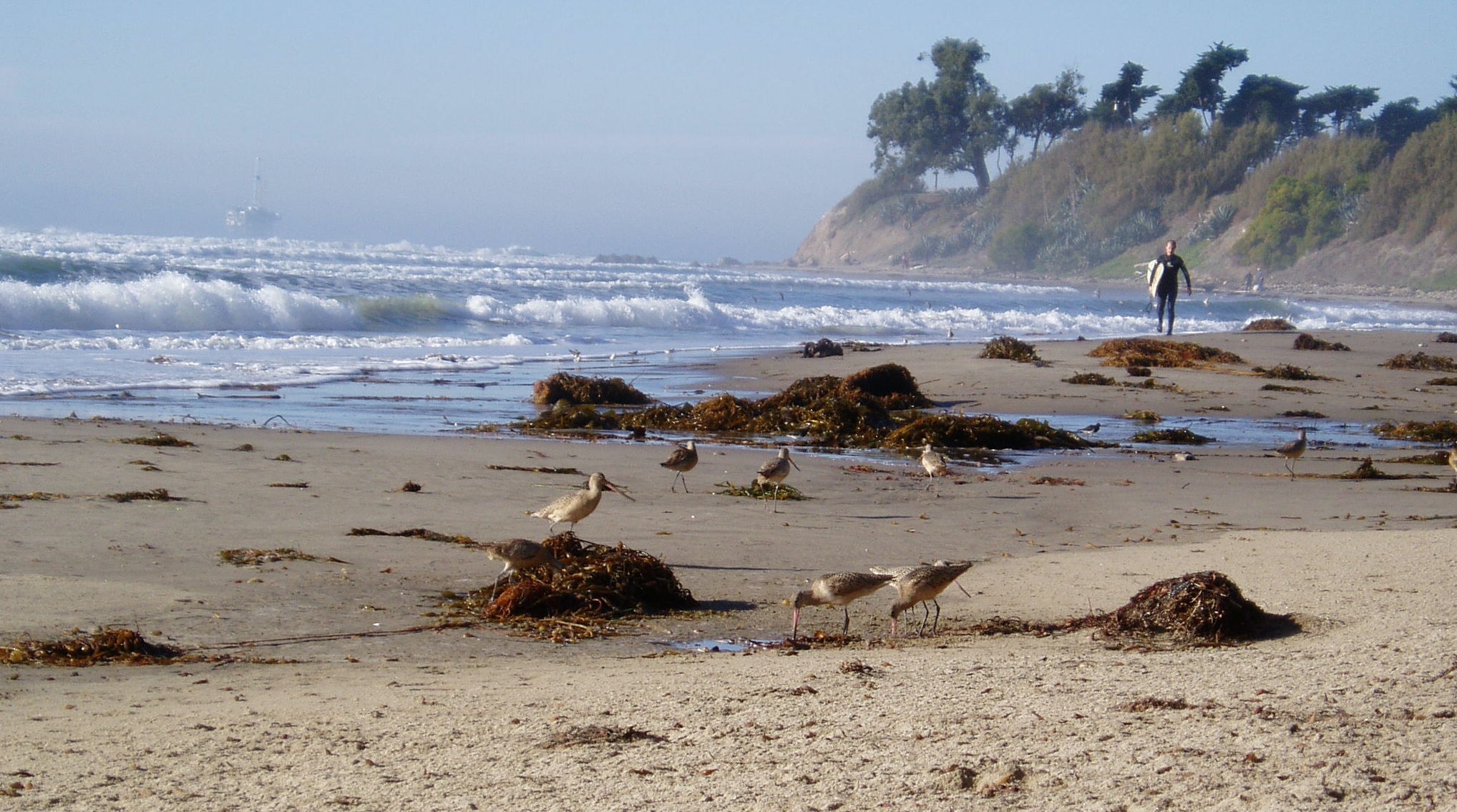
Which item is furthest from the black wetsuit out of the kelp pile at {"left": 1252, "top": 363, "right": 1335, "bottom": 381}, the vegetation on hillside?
the vegetation on hillside

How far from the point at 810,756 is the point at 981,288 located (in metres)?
57.2

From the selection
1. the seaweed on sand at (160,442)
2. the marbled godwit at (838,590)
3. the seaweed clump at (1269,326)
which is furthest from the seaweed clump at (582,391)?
the seaweed clump at (1269,326)

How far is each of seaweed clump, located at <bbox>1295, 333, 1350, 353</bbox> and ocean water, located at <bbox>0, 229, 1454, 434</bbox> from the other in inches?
289

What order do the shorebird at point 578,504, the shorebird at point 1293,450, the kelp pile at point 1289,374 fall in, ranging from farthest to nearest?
the kelp pile at point 1289,374 < the shorebird at point 1293,450 < the shorebird at point 578,504

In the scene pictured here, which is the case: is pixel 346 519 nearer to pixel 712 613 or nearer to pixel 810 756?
pixel 712 613

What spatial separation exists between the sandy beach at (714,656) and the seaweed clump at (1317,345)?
14.3 meters

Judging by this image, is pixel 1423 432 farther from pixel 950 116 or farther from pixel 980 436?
pixel 950 116

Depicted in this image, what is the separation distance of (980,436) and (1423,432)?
4.76 metres

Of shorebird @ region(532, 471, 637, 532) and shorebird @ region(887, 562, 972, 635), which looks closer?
shorebird @ region(887, 562, 972, 635)

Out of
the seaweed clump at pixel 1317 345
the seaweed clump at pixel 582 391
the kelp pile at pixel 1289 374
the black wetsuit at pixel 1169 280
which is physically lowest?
the seaweed clump at pixel 582 391

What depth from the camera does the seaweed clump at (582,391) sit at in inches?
549

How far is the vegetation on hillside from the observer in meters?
70.8

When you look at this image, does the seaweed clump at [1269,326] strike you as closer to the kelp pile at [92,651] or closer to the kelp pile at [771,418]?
the kelp pile at [771,418]

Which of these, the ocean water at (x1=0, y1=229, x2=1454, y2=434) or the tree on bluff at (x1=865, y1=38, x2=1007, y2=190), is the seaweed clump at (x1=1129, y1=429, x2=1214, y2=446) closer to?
the ocean water at (x1=0, y1=229, x2=1454, y2=434)
